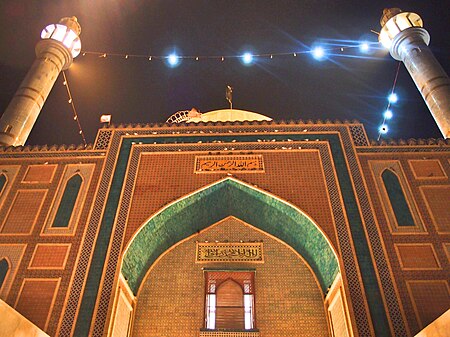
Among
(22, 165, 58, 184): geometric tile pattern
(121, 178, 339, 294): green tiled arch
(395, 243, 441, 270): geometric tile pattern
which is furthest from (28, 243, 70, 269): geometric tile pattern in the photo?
(395, 243, 441, 270): geometric tile pattern

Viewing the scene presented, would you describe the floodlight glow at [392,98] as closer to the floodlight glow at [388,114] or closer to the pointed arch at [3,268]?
the floodlight glow at [388,114]

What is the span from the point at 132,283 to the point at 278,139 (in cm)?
303

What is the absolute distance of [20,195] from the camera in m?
6.02

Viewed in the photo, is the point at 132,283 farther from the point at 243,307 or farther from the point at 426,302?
the point at 426,302

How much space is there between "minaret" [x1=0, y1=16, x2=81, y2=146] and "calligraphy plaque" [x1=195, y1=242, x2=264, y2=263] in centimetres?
367

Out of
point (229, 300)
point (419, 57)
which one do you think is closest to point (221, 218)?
point (229, 300)

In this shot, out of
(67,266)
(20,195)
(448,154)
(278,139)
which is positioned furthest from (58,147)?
(448,154)

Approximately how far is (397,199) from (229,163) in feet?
7.86

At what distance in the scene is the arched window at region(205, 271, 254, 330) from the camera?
5.89 metres

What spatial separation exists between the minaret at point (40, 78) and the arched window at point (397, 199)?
19.5 feet

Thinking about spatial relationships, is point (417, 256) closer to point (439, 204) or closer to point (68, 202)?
point (439, 204)

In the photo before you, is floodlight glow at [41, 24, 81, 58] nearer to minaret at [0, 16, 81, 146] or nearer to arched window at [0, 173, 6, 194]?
minaret at [0, 16, 81, 146]

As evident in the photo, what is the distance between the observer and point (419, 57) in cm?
818

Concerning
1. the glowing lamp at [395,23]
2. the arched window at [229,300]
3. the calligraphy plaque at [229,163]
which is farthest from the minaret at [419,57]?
the arched window at [229,300]
